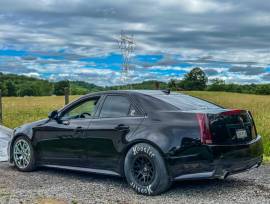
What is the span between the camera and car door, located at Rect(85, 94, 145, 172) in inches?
311

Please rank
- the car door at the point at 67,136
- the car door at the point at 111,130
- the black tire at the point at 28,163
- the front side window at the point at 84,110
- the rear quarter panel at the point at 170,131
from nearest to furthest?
the rear quarter panel at the point at 170,131, the car door at the point at 111,130, the car door at the point at 67,136, the front side window at the point at 84,110, the black tire at the point at 28,163

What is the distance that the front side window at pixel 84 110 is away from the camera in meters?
8.72

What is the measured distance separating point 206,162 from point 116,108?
191cm

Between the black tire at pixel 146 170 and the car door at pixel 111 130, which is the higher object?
the car door at pixel 111 130

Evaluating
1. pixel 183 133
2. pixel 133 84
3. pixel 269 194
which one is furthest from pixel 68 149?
pixel 133 84

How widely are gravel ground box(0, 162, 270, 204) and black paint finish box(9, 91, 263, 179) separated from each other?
0.31 meters

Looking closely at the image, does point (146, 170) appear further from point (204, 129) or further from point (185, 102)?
point (185, 102)

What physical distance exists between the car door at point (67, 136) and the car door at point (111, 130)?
209 millimetres

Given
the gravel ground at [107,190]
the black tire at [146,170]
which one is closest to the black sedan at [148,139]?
the black tire at [146,170]

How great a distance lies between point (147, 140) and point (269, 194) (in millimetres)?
1890

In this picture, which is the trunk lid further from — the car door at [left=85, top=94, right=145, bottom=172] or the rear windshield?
the car door at [left=85, top=94, right=145, bottom=172]

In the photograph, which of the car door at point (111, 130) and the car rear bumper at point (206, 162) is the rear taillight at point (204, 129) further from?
the car door at point (111, 130)

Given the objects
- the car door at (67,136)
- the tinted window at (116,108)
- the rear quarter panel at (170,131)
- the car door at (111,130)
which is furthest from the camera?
the car door at (67,136)

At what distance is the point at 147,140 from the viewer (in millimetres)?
7492
